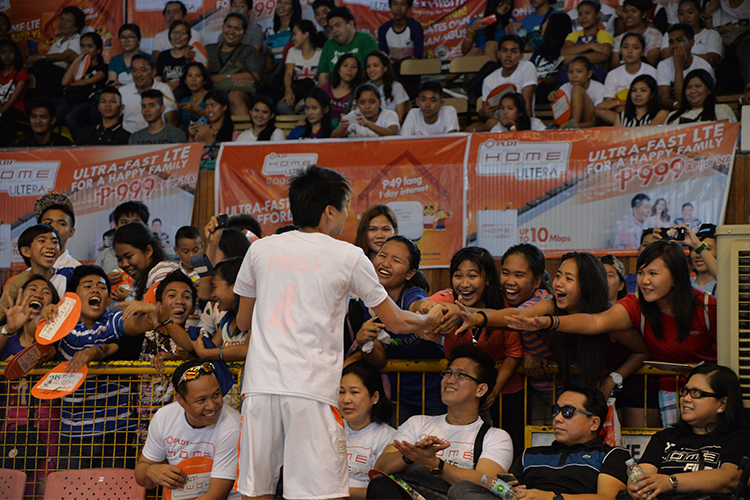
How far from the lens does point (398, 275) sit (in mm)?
3963

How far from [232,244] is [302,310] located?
199 cm

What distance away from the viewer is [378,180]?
7773 mm

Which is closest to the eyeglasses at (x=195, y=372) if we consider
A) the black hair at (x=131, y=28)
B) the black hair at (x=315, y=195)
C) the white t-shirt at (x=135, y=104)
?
the black hair at (x=315, y=195)

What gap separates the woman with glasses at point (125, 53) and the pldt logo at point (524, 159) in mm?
5158

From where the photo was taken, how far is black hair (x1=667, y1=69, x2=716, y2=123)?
723 centimetres

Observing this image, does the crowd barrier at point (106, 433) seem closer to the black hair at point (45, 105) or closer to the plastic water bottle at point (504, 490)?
the plastic water bottle at point (504, 490)

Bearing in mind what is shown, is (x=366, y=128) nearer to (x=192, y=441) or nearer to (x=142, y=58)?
(x=142, y=58)

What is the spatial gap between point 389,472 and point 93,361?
1.73m

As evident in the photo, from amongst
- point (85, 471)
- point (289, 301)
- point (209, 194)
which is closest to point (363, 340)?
point (289, 301)

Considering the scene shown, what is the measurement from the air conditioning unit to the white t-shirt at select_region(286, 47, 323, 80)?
6.89 metres

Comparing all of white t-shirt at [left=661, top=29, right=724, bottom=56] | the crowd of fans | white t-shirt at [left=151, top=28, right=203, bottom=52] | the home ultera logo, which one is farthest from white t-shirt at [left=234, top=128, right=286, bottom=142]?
white t-shirt at [left=661, top=29, right=724, bottom=56]

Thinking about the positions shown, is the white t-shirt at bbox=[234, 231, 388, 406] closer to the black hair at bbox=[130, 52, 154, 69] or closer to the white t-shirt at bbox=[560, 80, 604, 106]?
the white t-shirt at bbox=[560, 80, 604, 106]

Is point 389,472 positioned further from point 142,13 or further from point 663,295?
point 142,13

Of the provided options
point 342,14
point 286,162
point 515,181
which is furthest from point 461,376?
point 342,14
